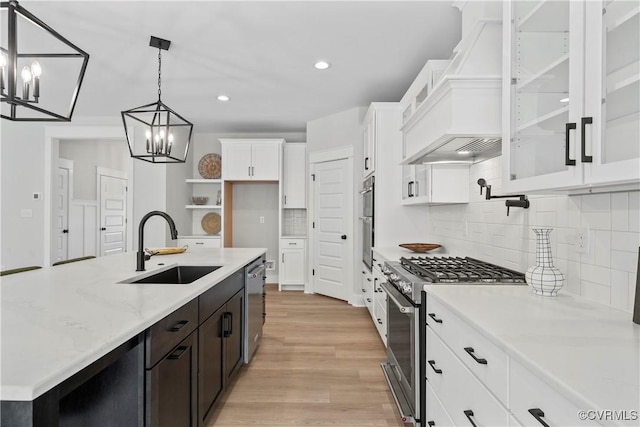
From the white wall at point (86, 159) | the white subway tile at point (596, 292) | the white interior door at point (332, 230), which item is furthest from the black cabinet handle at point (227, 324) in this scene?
the white wall at point (86, 159)

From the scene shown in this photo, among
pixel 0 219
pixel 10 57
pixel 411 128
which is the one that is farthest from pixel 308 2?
pixel 0 219

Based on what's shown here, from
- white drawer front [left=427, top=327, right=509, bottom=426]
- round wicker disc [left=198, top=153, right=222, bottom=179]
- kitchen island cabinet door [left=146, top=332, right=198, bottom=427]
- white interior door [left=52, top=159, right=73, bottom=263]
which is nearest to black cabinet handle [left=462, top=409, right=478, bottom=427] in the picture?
white drawer front [left=427, top=327, right=509, bottom=426]

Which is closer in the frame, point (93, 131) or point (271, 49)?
point (271, 49)

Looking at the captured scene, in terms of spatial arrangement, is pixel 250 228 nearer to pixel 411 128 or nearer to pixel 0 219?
pixel 0 219

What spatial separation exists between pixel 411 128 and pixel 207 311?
6.04 ft

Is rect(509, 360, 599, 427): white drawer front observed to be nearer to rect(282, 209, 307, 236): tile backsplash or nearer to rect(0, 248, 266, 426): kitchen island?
rect(0, 248, 266, 426): kitchen island

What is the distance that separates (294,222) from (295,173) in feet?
2.81

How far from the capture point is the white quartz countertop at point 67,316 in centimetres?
81

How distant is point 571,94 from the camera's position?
47.2 inches

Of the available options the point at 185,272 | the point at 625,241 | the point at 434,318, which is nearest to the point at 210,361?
the point at 185,272

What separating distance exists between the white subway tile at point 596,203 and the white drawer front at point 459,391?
0.84 m

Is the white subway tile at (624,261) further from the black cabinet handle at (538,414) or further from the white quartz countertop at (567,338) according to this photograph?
the black cabinet handle at (538,414)

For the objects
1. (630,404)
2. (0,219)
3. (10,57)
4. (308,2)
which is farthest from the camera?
(0,219)

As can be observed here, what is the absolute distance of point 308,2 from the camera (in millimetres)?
2545
